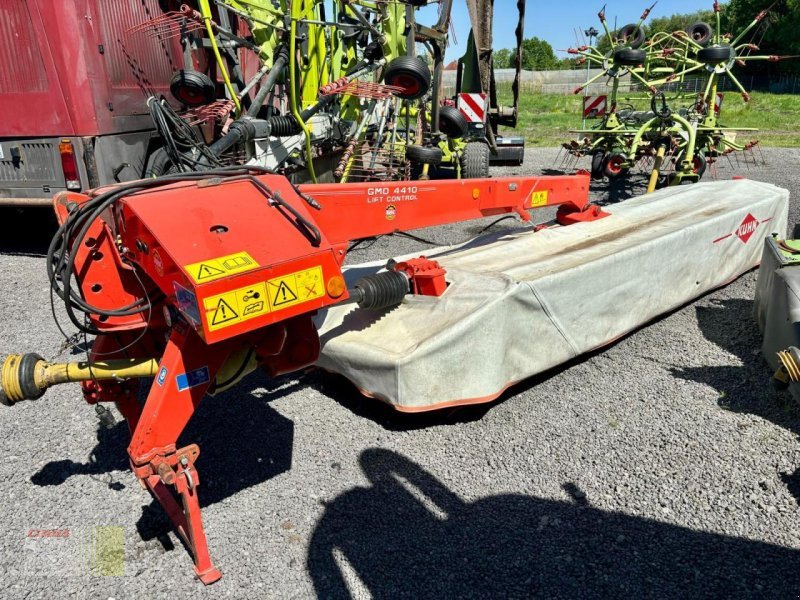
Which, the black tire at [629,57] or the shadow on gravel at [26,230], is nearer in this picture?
the shadow on gravel at [26,230]

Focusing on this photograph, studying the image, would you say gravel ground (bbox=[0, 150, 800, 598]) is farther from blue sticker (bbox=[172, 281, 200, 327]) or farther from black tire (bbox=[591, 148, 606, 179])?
black tire (bbox=[591, 148, 606, 179])

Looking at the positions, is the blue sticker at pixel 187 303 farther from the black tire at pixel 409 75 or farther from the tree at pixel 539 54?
the tree at pixel 539 54

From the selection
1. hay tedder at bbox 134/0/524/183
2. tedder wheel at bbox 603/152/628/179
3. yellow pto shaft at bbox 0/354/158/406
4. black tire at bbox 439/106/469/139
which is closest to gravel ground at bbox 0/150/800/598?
yellow pto shaft at bbox 0/354/158/406

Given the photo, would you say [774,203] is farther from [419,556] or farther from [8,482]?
[8,482]

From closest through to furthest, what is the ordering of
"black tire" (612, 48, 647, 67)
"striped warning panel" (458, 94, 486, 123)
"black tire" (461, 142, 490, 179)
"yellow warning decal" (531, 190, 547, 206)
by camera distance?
"yellow warning decal" (531, 190, 547, 206) < "black tire" (612, 48, 647, 67) < "black tire" (461, 142, 490, 179) < "striped warning panel" (458, 94, 486, 123)

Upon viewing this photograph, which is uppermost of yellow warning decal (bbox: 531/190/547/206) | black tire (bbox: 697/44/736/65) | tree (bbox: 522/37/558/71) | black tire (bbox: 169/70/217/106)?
tree (bbox: 522/37/558/71)

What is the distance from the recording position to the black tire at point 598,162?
9.41 meters

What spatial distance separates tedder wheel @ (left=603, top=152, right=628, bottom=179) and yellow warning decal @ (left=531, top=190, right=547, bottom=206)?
4497 millimetres

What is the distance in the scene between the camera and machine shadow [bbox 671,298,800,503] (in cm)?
315

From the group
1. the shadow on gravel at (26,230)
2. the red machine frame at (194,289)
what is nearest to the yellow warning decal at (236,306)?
the red machine frame at (194,289)

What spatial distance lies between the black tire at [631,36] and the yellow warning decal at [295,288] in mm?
8228

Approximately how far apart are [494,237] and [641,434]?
6.24 ft

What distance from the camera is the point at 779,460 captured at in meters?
2.81

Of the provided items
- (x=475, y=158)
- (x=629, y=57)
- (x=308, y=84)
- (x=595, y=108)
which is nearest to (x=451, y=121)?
(x=475, y=158)
